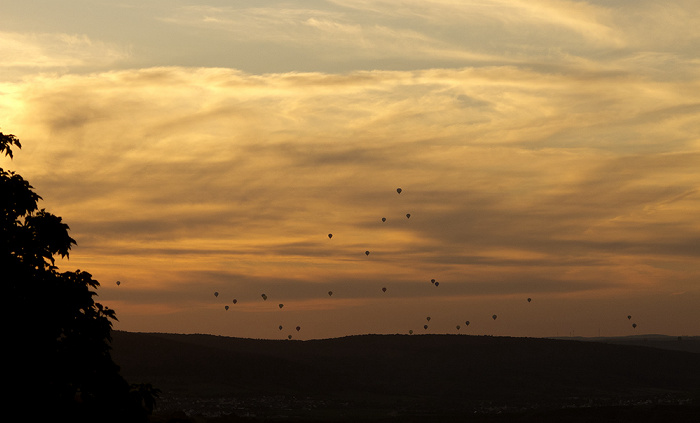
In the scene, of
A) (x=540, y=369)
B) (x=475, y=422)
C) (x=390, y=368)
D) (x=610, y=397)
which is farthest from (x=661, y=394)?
(x=475, y=422)

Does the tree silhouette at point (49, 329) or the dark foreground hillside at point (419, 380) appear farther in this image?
the dark foreground hillside at point (419, 380)

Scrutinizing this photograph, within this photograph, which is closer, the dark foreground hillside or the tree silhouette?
the tree silhouette

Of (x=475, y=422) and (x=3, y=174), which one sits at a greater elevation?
(x=3, y=174)

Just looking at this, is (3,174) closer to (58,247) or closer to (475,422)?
(58,247)

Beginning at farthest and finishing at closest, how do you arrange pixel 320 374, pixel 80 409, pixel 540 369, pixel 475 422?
pixel 540 369, pixel 320 374, pixel 475 422, pixel 80 409
